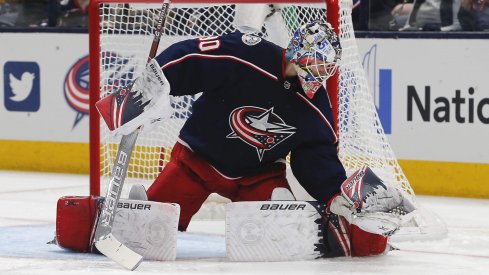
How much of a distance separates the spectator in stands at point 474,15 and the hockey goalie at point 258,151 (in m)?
2.46

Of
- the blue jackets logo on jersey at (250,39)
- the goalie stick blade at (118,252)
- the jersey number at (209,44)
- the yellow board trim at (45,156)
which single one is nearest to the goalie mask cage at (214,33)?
the blue jackets logo on jersey at (250,39)

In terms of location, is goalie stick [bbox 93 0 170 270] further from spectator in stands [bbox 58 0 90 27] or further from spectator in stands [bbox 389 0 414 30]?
spectator in stands [bbox 58 0 90 27]

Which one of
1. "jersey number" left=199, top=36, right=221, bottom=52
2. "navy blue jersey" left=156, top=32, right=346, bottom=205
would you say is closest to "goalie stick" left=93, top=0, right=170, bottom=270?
"navy blue jersey" left=156, top=32, right=346, bottom=205

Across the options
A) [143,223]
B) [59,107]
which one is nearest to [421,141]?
[59,107]

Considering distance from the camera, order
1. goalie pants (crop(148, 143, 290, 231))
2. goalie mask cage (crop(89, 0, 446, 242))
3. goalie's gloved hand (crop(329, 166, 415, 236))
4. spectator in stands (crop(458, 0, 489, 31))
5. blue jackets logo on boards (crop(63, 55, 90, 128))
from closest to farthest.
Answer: goalie's gloved hand (crop(329, 166, 415, 236)), goalie pants (crop(148, 143, 290, 231)), goalie mask cage (crop(89, 0, 446, 242)), spectator in stands (crop(458, 0, 489, 31)), blue jackets logo on boards (crop(63, 55, 90, 128))

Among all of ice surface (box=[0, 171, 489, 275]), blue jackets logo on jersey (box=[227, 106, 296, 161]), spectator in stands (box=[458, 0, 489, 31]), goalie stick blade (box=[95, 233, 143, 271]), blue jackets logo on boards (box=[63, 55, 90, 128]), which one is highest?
spectator in stands (box=[458, 0, 489, 31])

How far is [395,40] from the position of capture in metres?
7.17

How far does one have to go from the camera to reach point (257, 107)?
4676 mm

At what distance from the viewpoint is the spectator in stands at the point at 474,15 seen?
275 inches

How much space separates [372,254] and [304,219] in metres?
0.34

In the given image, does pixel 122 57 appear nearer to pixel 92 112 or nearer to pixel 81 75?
pixel 92 112

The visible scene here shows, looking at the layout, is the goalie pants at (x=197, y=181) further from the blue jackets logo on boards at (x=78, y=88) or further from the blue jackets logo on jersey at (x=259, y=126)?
the blue jackets logo on boards at (x=78, y=88)

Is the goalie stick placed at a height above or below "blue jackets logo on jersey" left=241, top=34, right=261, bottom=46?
below

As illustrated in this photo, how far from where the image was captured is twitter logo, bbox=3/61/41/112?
8219 millimetres
